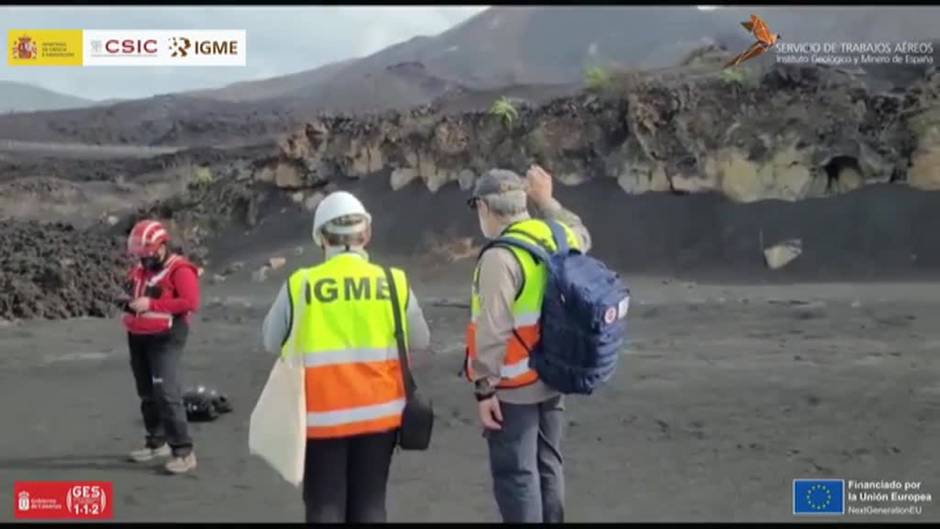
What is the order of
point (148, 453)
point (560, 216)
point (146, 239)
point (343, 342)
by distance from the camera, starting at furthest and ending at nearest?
1. point (148, 453)
2. point (146, 239)
3. point (560, 216)
4. point (343, 342)

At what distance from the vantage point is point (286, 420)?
3.34 m

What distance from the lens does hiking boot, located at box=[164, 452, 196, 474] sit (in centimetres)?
469

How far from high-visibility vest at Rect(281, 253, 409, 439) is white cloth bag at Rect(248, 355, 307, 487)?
1.5 inches

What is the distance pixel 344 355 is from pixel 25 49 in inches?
96.8

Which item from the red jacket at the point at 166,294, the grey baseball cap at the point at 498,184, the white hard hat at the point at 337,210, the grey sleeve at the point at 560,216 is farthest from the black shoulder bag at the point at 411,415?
the red jacket at the point at 166,294

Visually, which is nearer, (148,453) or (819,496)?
(819,496)

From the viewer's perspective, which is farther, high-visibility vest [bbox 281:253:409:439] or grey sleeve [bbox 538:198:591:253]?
grey sleeve [bbox 538:198:591:253]

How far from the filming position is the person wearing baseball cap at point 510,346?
3.49 metres

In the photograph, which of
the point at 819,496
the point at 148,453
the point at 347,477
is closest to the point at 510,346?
the point at 347,477

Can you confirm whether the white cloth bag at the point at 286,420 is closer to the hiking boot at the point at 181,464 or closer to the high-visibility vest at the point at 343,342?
the high-visibility vest at the point at 343,342

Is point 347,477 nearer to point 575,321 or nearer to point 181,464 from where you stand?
point 575,321

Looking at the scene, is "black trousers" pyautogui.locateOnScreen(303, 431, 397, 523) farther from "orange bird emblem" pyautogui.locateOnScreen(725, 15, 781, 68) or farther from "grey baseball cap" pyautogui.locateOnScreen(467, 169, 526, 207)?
"orange bird emblem" pyautogui.locateOnScreen(725, 15, 781, 68)

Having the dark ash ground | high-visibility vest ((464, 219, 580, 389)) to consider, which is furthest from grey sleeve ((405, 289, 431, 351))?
the dark ash ground

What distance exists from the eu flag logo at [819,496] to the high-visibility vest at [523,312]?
5.65ft
